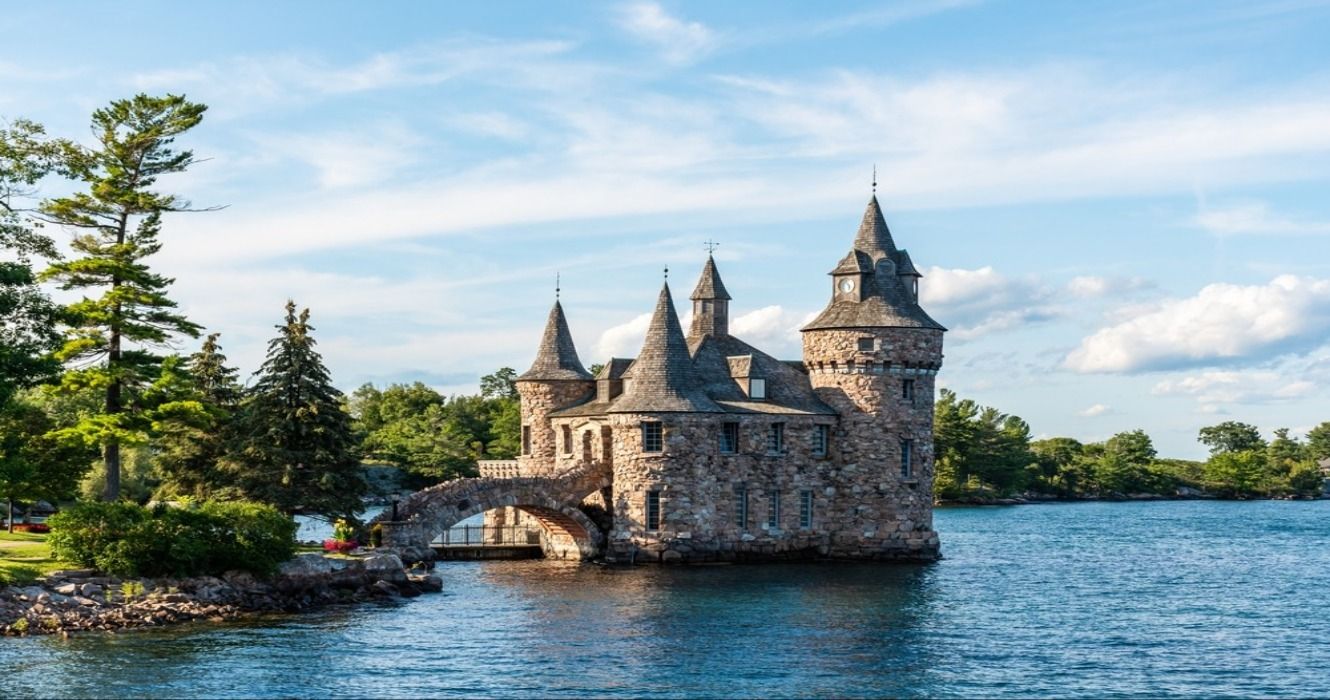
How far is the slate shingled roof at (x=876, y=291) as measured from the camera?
2384 inches

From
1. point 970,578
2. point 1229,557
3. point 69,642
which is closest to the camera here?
point 69,642

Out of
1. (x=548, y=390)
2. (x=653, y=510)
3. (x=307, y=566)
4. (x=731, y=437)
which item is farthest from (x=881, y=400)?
(x=307, y=566)

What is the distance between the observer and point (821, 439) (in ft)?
201

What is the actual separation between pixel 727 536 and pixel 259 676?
92.1 ft

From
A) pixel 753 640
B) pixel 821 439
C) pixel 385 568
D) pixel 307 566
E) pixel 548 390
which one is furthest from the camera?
pixel 548 390

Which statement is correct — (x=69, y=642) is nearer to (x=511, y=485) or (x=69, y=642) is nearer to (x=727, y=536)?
(x=511, y=485)

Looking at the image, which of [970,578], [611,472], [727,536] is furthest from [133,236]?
[970,578]

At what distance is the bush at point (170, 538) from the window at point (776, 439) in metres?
21.8

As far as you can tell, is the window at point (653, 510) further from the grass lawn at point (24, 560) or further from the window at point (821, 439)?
the grass lawn at point (24, 560)

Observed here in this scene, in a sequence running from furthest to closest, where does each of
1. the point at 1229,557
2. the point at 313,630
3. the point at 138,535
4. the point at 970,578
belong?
the point at 1229,557
the point at 970,578
the point at 138,535
the point at 313,630

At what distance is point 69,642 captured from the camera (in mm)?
37000

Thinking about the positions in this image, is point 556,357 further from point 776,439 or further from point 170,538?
point 170,538

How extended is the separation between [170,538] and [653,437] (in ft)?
67.5

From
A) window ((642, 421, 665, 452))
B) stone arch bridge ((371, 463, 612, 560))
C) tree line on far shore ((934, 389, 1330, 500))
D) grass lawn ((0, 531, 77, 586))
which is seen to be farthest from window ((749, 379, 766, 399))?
tree line on far shore ((934, 389, 1330, 500))
